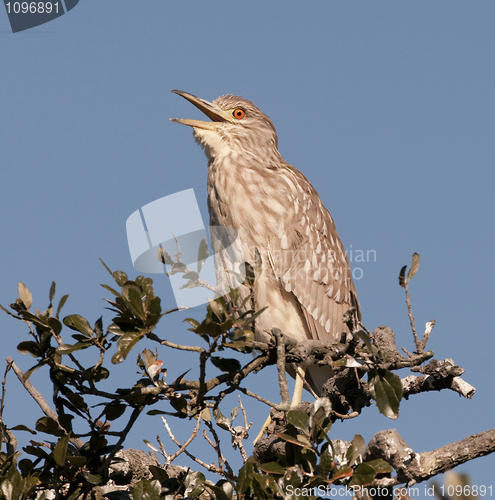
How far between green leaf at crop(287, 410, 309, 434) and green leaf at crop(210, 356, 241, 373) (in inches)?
13.3

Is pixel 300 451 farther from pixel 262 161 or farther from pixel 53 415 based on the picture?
pixel 262 161

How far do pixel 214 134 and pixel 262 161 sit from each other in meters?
0.57

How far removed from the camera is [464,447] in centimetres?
285

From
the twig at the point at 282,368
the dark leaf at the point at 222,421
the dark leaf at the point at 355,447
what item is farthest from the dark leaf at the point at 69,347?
the dark leaf at the point at 222,421

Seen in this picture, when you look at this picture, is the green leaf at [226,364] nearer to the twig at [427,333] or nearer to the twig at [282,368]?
the twig at [282,368]

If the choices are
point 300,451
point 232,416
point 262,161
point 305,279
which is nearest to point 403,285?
point 300,451

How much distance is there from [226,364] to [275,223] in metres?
2.91

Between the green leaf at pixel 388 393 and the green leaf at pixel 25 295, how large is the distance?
60.2 inches

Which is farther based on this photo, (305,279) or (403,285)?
(305,279)

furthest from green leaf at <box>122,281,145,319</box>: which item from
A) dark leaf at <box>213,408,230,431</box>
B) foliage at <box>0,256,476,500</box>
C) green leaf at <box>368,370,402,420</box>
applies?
dark leaf at <box>213,408,230,431</box>

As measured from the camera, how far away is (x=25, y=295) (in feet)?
8.10

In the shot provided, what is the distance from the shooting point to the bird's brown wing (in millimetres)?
5344

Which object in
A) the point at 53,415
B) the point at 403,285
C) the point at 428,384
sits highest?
the point at 403,285

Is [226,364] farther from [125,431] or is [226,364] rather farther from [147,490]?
[147,490]
